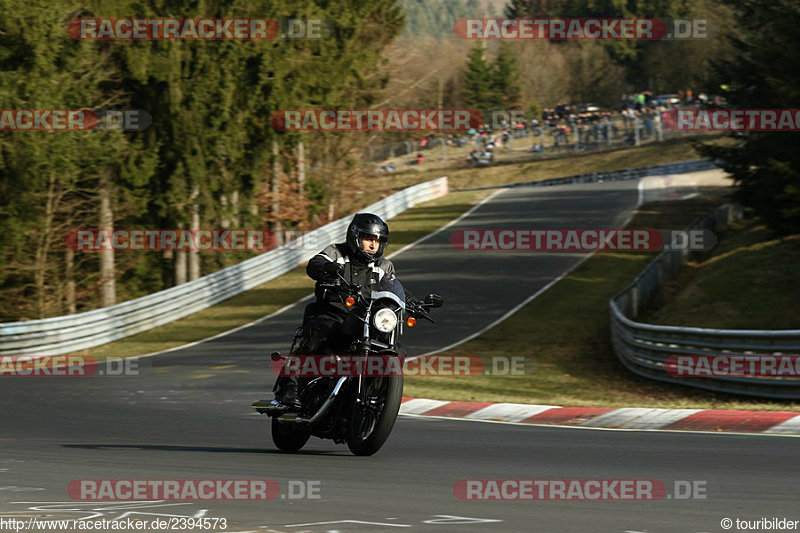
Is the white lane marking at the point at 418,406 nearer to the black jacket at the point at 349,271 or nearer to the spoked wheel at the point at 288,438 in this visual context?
the spoked wheel at the point at 288,438

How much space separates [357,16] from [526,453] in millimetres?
40835

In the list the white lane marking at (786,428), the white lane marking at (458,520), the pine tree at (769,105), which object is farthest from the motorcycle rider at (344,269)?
the pine tree at (769,105)

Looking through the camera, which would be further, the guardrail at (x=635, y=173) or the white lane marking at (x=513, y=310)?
the guardrail at (x=635, y=173)

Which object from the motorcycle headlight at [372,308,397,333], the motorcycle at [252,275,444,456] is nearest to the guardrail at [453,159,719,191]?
the motorcycle at [252,275,444,456]

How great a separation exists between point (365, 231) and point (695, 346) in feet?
32.4

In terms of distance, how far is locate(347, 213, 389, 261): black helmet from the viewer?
9078mm

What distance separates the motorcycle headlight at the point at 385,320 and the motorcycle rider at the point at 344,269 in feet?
1.56

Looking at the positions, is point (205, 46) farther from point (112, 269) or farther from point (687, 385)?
point (687, 385)

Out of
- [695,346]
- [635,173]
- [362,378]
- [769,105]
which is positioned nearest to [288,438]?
[362,378]

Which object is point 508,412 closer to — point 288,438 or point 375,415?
point 288,438

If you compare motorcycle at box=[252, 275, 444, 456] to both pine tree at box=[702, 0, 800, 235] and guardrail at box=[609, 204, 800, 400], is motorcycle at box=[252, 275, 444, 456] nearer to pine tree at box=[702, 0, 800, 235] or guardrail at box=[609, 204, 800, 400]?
guardrail at box=[609, 204, 800, 400]

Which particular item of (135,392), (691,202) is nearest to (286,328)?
(135,392)

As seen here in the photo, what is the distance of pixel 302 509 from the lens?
6.62 metres

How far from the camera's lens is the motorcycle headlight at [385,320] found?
8.51m
